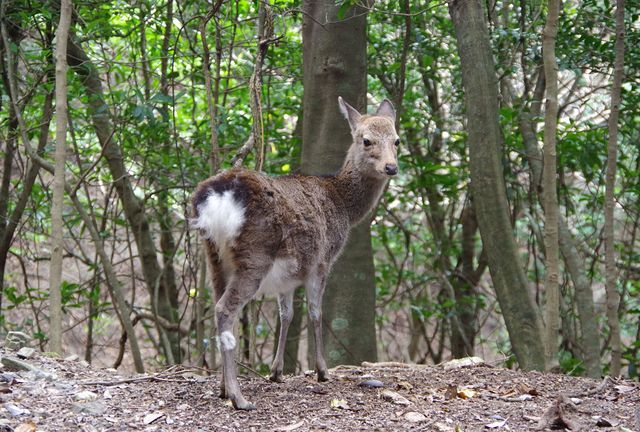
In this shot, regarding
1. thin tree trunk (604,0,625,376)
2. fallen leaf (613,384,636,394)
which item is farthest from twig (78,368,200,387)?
thin tree trunk (604,0,625,376)

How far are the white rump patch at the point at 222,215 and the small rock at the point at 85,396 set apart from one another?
3.99 ft

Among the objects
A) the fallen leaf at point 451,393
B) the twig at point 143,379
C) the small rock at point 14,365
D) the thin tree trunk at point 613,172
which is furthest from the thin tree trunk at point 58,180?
the thin tree trunk at point 613,172

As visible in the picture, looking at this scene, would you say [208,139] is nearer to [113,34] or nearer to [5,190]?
[113,34]

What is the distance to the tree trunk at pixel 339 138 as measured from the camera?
6.57 m

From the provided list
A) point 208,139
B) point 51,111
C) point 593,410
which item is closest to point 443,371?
point 593,410

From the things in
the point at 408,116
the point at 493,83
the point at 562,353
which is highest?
the point at 408,116

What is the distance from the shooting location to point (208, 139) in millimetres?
8703

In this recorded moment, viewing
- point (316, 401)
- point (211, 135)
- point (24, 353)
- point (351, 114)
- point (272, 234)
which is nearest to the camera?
point (316, 401)

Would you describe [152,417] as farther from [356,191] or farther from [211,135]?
[211,135]

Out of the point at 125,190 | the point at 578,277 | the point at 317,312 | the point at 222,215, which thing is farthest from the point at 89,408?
the point at 578,277

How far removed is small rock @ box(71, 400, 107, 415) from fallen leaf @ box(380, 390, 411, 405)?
1.76 m

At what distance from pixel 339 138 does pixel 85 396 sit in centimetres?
325

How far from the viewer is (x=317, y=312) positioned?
18.2 ft

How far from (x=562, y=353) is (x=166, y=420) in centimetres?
688
